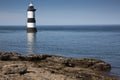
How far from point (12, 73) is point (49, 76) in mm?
2500

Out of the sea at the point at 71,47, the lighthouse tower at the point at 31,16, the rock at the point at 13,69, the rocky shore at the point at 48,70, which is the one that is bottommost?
the sea at the point at 71,47

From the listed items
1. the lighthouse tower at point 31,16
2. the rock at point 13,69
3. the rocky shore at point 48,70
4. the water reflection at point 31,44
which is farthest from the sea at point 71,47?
the rock at point 13,69

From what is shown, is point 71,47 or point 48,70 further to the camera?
point 71,47

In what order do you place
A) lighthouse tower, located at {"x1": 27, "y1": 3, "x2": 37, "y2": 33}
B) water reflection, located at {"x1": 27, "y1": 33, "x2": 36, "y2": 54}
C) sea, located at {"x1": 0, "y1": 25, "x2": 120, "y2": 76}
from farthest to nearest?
lighthouse tower, located at {"x1": 27, "y1": 3, "x2": 37, "y2": 33} < water reflection, located at {"x1": 27, "y1": 33, "x2": 36, "y2": 54} < sea, located at {"x1": 0, "y1": 25, "x2": 120, "y2": 76}

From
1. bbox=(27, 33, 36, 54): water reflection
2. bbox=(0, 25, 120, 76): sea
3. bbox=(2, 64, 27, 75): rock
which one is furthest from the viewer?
bbox=(27, 33, 36, 54): water reflection

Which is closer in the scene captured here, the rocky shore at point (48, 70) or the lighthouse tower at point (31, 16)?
the rocky shore at point (48, 70)

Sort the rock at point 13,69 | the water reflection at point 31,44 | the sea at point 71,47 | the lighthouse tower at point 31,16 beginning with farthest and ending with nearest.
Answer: the lighthouse tower at point 31,16 → the water reflection at point 31,44 → the sea at point 71,47 → the rock at point 13,69

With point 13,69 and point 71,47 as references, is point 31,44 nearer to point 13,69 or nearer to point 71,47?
point 71,47

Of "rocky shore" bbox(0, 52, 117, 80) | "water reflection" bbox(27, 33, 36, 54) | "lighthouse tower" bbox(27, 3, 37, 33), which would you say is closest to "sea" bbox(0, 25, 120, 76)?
"water reflection" bbox(27, 33, 36, 54)

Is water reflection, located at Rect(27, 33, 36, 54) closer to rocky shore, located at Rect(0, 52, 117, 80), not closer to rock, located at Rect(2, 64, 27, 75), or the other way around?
rocky shore, located at Rect(0, 52, 117, 80)

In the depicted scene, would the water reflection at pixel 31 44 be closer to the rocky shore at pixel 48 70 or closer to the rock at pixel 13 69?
the rocky shore at pixel 48 70

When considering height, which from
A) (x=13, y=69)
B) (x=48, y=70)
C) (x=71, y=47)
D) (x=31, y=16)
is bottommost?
(x=71, y=47)

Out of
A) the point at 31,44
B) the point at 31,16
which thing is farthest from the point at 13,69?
the point at 31,16

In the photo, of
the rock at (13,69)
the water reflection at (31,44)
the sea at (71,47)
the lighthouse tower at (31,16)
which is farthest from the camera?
the lighthouse tower at (31,16)
